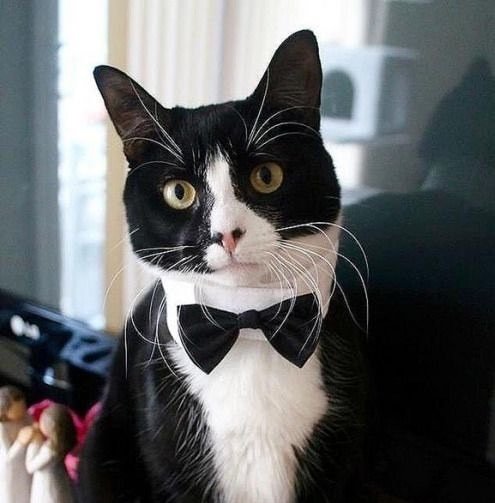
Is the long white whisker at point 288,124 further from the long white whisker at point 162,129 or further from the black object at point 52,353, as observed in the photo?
the black object at point 52,353

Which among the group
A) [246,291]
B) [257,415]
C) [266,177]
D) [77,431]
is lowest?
[77,431]

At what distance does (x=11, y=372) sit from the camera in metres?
1.29

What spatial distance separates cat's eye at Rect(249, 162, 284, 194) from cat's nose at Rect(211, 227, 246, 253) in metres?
0.05

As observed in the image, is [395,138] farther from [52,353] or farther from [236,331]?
[52,353]

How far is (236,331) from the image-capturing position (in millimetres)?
673

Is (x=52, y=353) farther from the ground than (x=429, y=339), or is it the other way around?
(x=429, y=339)

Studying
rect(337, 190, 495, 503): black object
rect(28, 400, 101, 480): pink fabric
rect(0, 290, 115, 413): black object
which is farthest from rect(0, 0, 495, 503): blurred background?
rect(28, 400, 101, 480): pink fabric

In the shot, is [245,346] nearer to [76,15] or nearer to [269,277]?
[269,277]

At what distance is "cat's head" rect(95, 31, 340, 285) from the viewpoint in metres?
0.63

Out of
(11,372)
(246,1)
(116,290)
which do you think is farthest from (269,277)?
(11,372)

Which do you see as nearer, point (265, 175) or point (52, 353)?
point (265, 175)

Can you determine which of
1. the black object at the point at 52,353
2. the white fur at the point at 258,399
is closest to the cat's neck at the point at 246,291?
the white fur at the point at 258,399

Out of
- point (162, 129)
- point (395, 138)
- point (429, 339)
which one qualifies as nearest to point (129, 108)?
point (162, 129)

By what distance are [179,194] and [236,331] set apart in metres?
0.14
